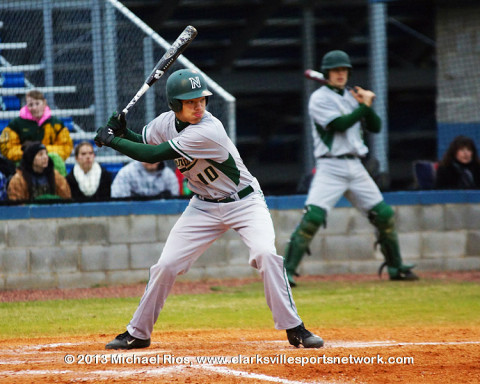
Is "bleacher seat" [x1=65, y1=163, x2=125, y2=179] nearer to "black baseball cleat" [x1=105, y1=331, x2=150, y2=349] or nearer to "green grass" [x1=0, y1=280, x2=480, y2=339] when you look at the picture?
Result: "green grass" [x1=0, y1=280, x2=480, y2=339]

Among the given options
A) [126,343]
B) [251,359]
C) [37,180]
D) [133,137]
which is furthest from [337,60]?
[251,359]

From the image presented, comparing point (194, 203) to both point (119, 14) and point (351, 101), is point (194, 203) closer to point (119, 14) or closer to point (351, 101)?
point (351, 101)

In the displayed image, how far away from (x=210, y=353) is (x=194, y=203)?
99 centimetres

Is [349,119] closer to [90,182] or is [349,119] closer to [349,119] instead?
[349,119]

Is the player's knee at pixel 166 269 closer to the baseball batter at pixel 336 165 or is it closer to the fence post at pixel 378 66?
the baseball batter at pixel 336 165

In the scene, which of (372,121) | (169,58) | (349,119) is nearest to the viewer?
(169,58)

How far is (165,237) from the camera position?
9219 mm

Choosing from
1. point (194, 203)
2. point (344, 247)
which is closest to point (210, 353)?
point (194, 203)

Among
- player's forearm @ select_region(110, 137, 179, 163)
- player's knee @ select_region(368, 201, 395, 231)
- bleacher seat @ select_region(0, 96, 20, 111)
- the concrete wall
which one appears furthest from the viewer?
bleacher seat @ select_region(0, 96, 20, 111)

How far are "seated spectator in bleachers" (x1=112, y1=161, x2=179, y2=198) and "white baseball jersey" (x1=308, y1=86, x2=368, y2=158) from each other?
68.2 inches

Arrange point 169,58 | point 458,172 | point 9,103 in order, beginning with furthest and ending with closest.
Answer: point 458,172 → point 9,103 → point 169,58

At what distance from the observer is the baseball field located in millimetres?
4598

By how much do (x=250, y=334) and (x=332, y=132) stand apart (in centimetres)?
299

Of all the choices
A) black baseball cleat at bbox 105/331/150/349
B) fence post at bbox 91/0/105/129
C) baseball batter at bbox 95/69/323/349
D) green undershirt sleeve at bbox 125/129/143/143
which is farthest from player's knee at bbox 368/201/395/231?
black baseball cleat at bbox 105/331/150/349
